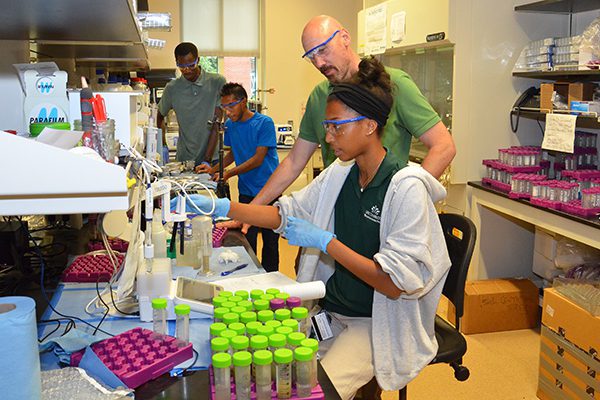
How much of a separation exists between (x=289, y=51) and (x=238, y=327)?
5718mm

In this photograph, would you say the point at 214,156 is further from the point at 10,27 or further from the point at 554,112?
the point at 10,27

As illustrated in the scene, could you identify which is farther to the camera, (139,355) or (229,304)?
(229,304)

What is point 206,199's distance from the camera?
80.2 inches

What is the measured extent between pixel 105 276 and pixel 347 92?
3.16 ft

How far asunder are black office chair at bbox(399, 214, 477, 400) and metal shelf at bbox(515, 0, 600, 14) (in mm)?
1698

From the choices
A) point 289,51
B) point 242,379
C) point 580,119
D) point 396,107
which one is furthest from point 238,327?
point 289,51

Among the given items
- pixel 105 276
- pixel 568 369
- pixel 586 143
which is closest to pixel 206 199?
pixel 105 276

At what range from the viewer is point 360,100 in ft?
5.93

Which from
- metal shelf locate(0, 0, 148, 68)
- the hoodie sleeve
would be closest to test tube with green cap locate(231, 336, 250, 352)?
the hoodie sleeve

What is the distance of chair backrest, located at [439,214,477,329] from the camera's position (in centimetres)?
204

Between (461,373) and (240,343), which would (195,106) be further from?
(240,343)

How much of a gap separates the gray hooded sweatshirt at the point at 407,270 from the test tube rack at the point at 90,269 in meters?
0.72

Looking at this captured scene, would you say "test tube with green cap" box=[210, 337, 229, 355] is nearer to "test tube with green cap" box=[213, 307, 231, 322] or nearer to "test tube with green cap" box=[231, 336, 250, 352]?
"test tube with green cap" box=[231, 336, 250, 352]

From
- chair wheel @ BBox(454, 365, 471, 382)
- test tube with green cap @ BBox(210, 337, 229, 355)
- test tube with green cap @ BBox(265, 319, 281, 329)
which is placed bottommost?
chair wheel @ BBox(454, 365, 471, 382)
